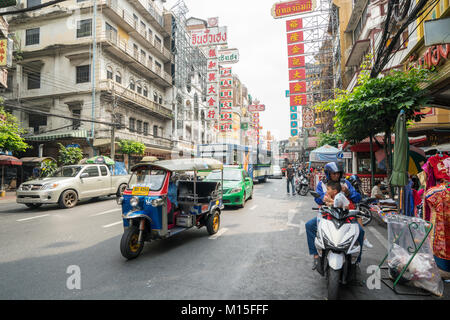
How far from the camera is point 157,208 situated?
4.83m

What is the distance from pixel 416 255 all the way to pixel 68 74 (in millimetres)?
26426

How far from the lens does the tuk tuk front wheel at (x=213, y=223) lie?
6.24 meters

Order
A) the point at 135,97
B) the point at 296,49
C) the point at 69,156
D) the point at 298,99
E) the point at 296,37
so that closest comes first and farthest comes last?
the point at 69,156
the point at 296,37
the point at 296,49
the point at 298,99
the point at 135,97

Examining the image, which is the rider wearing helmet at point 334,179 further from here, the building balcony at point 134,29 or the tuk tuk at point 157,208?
Answer: the building balcony at point 134,29

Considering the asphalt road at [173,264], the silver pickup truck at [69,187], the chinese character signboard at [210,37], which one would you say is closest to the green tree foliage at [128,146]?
the silver pickup truck at [69,187]

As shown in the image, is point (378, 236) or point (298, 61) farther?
point (298, 61)

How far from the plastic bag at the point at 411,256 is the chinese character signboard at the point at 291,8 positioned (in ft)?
62.2

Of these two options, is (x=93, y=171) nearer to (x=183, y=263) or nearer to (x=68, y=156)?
(x=68, y=156)

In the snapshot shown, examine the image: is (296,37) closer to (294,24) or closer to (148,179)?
(294,24)

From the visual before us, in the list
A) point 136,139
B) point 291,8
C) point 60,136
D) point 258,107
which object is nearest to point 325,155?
point 291,8

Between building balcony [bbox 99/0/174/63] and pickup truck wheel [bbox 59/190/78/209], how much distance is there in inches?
695

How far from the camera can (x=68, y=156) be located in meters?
17.5

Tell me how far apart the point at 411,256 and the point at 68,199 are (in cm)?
1149
